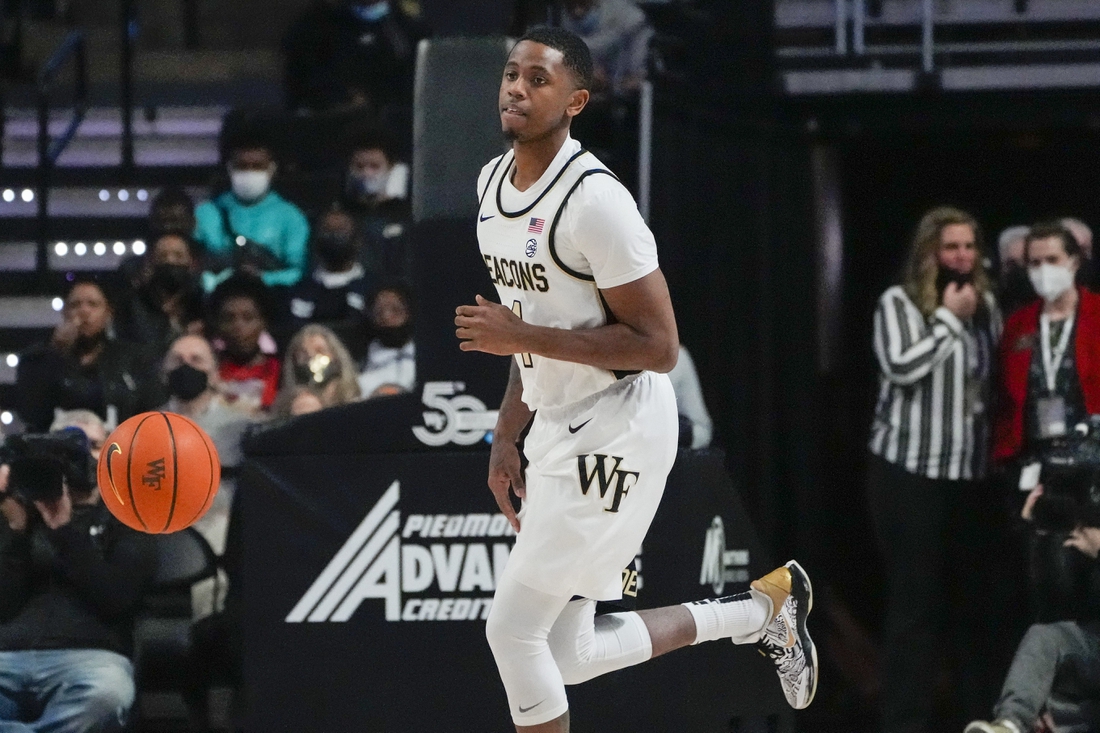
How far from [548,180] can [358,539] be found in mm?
2111

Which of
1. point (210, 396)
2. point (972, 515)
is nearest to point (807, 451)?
point (972, 515)

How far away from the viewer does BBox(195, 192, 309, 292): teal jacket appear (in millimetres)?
9156

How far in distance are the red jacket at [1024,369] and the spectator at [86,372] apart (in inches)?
152

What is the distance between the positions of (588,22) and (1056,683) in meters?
5.39

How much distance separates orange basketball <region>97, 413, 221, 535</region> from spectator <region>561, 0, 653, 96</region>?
440cm

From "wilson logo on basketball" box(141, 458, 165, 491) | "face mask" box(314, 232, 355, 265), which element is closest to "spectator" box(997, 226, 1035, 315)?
"face mask" box(314, 232, 355, 265)

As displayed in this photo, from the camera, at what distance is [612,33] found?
396 inches

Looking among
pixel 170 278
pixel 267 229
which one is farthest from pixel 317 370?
pixel 267 229

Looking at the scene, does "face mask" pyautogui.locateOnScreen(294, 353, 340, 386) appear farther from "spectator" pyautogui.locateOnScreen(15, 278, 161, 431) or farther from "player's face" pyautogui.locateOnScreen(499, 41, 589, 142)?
"player's face" pyautogui.locateOnScreen(499, 41, 589, 142)

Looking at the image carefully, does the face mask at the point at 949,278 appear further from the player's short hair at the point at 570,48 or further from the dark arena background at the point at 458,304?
the player's short hair at the point at 570,48

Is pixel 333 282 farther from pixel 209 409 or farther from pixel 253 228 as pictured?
pixel 209 409

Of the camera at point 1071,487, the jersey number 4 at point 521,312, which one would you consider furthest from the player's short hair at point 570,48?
the camera at point 1071,487

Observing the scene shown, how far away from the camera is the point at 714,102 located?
882 cm

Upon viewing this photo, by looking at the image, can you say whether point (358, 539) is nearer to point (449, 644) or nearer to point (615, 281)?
point (449, 644)
